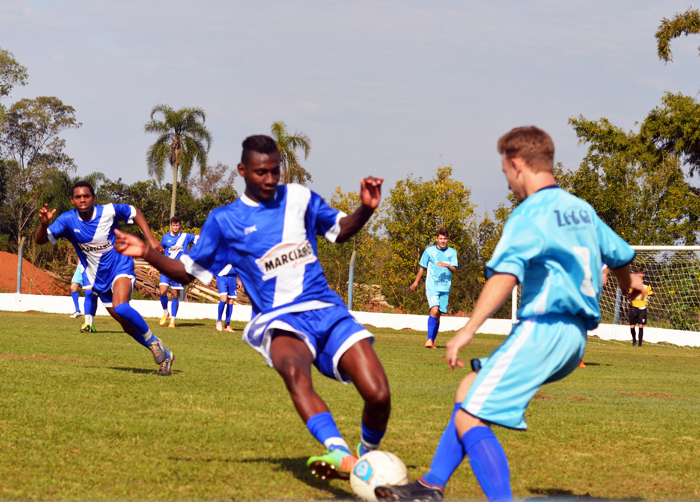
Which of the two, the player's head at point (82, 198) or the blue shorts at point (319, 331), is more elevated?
the player's head at point (82, 198)

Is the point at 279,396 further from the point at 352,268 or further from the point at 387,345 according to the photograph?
the point at 352,268

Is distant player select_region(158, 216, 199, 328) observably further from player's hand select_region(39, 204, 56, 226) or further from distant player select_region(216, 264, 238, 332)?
player's hand select_region(39, 204, 56, 226)

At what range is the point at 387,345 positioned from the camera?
1473 centimetres

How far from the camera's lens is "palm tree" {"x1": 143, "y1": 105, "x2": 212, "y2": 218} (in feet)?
132

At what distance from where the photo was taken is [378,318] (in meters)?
21.2

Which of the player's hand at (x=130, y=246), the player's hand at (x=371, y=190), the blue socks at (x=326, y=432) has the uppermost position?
the player's hand at (x=371, y=190)

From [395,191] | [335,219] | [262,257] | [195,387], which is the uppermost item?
[395,191]

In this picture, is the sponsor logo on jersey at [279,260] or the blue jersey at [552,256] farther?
the sponsor logo on jersey at [279,260]

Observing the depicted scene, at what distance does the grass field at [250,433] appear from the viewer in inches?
148

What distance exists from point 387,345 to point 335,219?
1065 centimetres

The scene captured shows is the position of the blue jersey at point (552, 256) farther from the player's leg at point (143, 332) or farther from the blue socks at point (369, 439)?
the player's leg at point (143, 332)

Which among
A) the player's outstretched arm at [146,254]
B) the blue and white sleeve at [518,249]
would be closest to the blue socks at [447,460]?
the blue and white sleeve at [518,249]

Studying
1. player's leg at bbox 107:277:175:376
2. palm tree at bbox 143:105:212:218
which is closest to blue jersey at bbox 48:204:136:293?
player's leg at bbox 107:277:175:376

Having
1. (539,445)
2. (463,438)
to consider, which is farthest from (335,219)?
(539,445)
